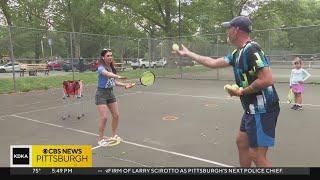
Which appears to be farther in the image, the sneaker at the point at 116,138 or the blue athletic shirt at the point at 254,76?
the sneaker at the point at 116,138

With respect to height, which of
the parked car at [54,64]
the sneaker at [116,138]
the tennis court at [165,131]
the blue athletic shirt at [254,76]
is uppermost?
the blue athletic shirt at [254,76]

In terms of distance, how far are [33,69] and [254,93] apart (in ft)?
58.2

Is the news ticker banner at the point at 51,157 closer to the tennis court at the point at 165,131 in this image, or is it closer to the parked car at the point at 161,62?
the tennis court at the point at 165,131

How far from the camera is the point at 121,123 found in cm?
990

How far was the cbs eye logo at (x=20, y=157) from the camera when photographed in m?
5.72

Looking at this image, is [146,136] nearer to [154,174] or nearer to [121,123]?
[121,123]

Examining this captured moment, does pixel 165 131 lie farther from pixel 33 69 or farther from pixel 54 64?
pixel 54 64

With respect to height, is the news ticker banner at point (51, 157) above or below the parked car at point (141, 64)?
below

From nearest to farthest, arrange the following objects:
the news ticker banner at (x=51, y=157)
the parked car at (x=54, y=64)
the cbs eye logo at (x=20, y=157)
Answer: the news ticker banner at (x=51, y=157) → the cbs eye logo at (x=20, y=157) → the parked car at (x=54, y=64)

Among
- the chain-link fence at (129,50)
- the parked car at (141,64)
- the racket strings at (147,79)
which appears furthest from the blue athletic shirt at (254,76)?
the parked car at (141,64)

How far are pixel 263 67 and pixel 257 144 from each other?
87cm

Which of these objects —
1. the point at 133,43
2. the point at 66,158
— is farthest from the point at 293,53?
the point at 66,158

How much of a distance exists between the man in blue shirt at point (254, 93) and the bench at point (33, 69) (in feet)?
54.4

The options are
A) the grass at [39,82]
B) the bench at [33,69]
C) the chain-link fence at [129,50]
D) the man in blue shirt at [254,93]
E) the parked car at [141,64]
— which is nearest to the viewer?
the man in blue shirt at [254,93]
